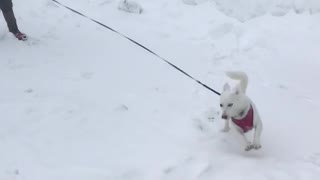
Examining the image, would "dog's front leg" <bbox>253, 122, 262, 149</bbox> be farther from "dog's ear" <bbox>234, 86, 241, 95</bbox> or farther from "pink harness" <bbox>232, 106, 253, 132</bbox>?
"dog's ear" <bbox>234, 86, 241, 95</bbox>

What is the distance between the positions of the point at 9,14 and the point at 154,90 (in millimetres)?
2414

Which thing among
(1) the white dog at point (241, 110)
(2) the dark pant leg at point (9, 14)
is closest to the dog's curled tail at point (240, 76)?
(1) the white dog at point (241, 110)

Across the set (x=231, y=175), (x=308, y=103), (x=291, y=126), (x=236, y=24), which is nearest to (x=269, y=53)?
(x=236, y=24)

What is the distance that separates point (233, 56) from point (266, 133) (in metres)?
1.95

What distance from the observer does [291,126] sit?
5164 mm

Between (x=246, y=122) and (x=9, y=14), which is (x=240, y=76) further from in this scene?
(x=9, y=14)

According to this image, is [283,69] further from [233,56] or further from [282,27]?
[282,27]

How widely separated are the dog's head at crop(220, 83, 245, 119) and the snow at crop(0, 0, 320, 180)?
0.45 m

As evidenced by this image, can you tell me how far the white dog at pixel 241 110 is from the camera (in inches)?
172

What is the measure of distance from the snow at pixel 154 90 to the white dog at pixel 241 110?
24 cm

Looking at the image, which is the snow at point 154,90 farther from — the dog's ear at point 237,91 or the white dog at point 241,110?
the dog's ear at point 237,91

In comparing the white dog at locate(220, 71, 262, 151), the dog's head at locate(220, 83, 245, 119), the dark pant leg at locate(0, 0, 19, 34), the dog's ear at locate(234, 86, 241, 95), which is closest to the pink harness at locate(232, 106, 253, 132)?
the white dog at locate(220, 71, 262, 151)

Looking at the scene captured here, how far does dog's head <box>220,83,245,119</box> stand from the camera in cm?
434

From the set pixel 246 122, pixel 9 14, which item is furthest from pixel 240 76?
pixel 9 14
